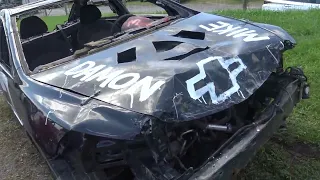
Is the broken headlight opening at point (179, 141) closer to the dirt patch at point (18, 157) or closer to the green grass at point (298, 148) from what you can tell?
the green grass at point (298, 148)

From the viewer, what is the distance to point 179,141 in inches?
110

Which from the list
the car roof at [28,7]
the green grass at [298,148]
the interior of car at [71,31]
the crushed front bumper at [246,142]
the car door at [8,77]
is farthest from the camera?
the interior of car at [71,31]


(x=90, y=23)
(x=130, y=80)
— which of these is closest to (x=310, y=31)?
(x=90, y=23)

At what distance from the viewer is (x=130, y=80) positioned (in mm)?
2736

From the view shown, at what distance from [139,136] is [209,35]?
55.4 inches

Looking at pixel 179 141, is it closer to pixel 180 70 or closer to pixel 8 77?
pixel 180 70

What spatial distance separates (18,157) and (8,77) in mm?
886

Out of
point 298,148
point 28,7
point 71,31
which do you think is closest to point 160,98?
point 298,148

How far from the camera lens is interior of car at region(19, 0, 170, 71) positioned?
14.6 feet

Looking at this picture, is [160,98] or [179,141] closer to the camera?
[160,98]

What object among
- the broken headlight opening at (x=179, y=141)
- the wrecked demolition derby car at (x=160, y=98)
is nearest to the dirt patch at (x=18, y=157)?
the wrecked demolition derby car at (x=160, y=98)

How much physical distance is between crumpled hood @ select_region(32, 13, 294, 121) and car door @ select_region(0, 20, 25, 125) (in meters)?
0.51

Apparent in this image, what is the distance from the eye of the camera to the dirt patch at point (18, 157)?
12.8 ft

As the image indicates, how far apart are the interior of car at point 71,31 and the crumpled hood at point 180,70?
1049 mm
